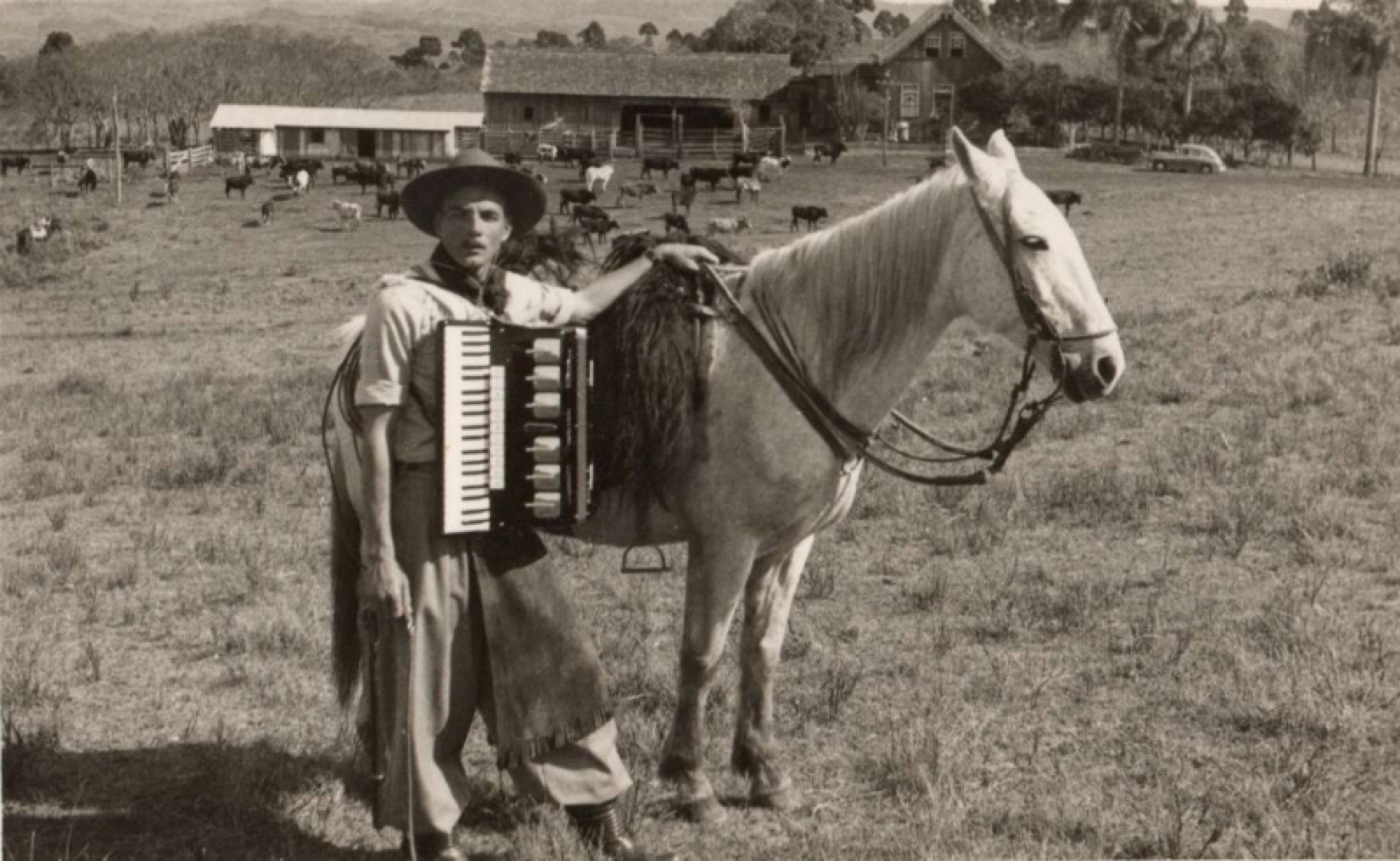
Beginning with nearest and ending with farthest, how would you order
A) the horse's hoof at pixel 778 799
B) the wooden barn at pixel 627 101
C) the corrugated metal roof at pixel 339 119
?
the horse's hoof at pixel 778 799 < the wooden barn at pixel 627 101 < the corrugated metal roof at pixel 339 119

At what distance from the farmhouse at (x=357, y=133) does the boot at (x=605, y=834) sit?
5893cm

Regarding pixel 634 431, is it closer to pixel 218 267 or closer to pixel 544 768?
pixel 544 768

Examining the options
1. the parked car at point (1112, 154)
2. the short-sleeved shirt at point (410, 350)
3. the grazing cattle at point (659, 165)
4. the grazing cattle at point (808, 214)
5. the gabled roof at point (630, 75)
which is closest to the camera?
the short-sleeved shirt at point (410, 350)

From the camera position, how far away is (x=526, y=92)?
5950 centimetres

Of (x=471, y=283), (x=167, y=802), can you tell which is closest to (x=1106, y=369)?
(x=471, y=283)

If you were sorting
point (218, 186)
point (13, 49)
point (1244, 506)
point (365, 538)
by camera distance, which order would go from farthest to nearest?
point (13, 49) < point (218, 186) < point (1244, 506) < point (365, 538)

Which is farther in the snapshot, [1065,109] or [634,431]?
[1065,109]

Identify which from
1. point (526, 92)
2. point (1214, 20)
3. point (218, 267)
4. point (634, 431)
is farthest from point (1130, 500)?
point (1214, 20)

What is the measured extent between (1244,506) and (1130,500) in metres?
0.71

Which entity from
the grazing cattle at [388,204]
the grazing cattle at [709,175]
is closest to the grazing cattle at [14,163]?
the grazing cattle at [388,204]

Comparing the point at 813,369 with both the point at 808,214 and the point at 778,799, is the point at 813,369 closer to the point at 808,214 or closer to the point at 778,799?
the point at 778,799

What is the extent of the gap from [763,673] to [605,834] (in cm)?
88

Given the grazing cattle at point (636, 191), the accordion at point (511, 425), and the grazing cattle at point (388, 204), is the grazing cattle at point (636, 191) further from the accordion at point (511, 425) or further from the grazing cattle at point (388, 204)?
the accordion at point (511, 425)

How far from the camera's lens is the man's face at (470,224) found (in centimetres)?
399
